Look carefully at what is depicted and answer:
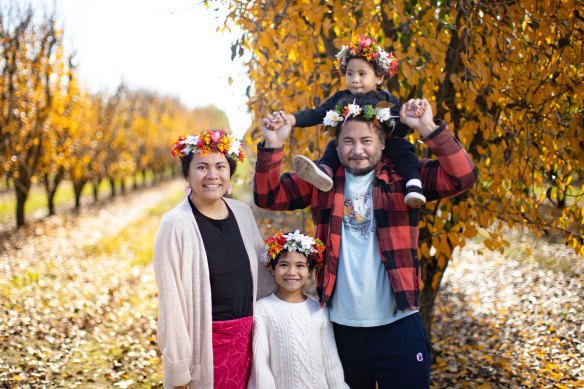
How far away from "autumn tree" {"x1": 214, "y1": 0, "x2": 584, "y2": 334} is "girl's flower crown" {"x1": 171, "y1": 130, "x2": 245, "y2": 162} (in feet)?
3.25

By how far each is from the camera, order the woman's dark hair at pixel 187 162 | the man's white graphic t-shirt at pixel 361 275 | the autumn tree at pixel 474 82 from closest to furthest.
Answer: the man's white graphic t-shirt at pixel 361 275, the woman's dark hair at pixel 187 162, the autumn tree at pixel 474 82

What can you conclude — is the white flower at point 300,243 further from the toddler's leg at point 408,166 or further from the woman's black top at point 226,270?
the toddler's leg at point 408,166

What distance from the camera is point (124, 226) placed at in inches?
554

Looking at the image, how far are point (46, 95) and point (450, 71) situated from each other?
35.3 ft

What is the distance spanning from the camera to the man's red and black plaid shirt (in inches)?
79.0

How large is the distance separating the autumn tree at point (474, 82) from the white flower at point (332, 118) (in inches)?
36.5

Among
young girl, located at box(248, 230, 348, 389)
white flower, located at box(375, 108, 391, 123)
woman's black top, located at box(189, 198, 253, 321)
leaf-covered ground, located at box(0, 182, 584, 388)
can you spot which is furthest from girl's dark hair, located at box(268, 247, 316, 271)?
leaf-covered ground, located at box(0, 182, 584, 388)

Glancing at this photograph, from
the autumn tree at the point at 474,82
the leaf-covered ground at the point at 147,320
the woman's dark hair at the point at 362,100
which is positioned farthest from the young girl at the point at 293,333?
the leaf-covered ground at the point at 147,320

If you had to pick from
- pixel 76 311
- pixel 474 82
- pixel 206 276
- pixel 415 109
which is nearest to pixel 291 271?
pixel 206 276

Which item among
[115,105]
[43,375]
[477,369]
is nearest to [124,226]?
[115,105]

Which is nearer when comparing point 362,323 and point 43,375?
point 362,323

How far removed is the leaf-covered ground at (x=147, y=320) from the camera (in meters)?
4.38

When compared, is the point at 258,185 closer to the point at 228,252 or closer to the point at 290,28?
the point at 228,252

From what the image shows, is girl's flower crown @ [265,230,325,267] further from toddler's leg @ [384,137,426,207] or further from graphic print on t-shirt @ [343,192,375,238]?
toddler's leg @ [384,137,426,207]
